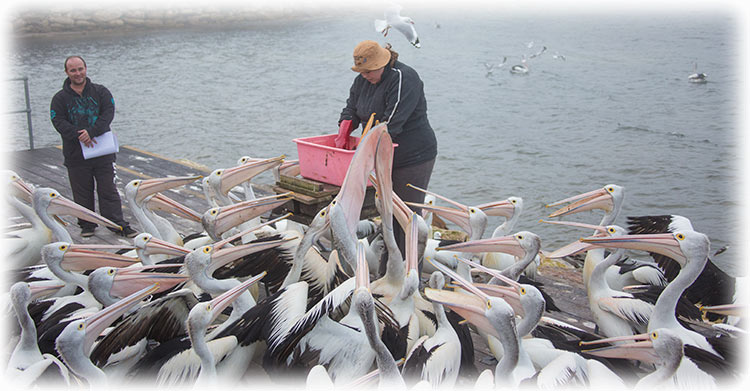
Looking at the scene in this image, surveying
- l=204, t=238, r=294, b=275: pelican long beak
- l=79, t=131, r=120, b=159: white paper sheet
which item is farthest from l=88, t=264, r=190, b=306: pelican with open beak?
l=79, t=131, r=120, b=159: white paper sheet

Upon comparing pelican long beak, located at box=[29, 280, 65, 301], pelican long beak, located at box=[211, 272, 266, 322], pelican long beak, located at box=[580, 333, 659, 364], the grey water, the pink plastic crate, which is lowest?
the grey water

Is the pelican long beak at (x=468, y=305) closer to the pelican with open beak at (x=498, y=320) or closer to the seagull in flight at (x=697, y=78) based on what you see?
the pelican with open beak at (x=498, y=320)

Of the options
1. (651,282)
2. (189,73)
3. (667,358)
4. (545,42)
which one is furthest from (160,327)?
(545,42)

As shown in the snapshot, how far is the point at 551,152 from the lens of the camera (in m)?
11.7

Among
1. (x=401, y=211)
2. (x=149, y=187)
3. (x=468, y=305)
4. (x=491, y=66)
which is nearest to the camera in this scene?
(x=468, y=305)

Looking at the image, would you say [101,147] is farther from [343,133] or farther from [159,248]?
[343,133]

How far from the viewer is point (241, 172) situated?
436 cm

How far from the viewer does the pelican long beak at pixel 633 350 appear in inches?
108

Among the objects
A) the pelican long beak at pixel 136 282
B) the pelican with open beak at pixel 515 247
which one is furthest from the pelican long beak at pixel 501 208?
the pelican long beak at pixel 136 282

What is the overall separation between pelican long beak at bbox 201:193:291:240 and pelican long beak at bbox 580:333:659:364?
2.06m

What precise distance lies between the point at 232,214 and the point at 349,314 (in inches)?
50.1

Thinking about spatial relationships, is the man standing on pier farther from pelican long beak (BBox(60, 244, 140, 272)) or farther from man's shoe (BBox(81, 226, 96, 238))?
pelican long beak (BBox(60, 244, 140, 272))

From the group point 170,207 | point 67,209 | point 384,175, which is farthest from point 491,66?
point 384,175

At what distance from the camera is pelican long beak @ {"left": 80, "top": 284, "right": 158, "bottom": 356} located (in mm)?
2711
